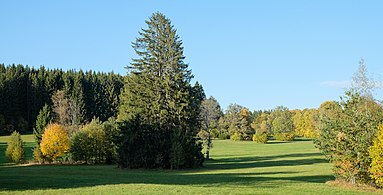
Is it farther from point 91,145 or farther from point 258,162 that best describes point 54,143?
point 258,162

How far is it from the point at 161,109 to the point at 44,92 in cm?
6991

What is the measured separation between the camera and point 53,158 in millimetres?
45094

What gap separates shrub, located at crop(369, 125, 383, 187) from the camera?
21438 millimetres

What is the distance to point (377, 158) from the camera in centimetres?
2152

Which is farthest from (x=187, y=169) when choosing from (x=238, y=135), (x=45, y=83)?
(x=45, y=83)

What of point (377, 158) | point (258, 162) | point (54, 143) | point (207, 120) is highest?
point (207, 120)

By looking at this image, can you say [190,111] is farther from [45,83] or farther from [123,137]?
[45,83]

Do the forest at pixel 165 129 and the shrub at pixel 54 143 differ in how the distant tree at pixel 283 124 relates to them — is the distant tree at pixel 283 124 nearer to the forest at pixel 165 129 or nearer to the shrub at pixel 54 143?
the forest at pixel 165 129

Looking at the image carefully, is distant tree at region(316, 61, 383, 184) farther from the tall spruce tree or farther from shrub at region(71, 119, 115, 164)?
shrub at region(71, 119, 115, 164)

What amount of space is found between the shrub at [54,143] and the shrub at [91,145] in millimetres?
1010

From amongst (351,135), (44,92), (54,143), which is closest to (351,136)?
(351,135)

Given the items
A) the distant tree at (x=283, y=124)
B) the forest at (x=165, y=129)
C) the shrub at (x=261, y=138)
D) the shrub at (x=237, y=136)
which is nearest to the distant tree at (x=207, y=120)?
the forest at (x=165, y=129)

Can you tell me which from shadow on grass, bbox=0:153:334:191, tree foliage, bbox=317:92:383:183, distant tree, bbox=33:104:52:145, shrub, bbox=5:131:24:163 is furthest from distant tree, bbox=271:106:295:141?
tree foliage, bbox=317:92:383:183

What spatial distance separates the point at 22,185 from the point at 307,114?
126739mm
